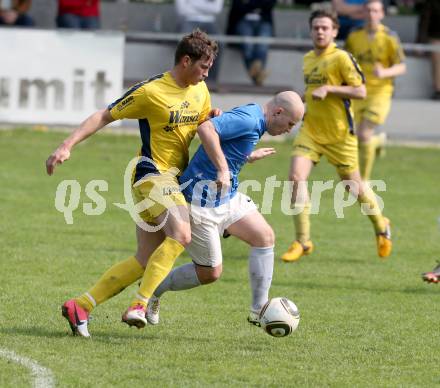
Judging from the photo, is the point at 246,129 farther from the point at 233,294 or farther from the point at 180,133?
the point at 233,294

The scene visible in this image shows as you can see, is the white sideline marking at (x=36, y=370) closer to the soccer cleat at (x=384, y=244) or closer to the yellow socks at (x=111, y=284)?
the yellow socks at (x=111, y=284)

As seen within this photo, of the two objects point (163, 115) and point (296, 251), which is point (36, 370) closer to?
point (163, 115)

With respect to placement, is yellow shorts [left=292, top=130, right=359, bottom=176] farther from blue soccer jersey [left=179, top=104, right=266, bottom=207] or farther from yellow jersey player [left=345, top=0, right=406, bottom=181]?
blue soccer jersey [left=179, top=104, right=266, bottom=207]

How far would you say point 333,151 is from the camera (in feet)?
35.5

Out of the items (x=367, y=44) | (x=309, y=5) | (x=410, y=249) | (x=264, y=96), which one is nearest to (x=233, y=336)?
(x=410, y=249)

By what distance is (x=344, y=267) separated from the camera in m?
10.3

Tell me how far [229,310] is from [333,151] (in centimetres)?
293

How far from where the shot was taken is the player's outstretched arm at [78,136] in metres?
6.87

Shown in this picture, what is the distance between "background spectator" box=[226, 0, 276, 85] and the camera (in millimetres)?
19422

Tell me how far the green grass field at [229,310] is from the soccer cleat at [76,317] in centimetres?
9

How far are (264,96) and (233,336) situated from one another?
39.6 ft

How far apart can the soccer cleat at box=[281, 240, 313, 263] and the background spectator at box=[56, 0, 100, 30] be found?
9052mm

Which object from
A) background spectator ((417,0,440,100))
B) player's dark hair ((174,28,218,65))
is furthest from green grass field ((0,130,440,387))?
background spectator ((417,0,440,100))

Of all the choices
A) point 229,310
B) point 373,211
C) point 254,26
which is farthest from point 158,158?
point 254,26
